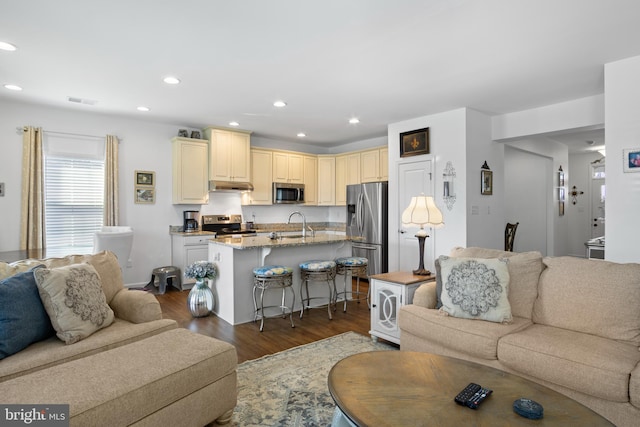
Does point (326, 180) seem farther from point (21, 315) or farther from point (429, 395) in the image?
point (429, 395)

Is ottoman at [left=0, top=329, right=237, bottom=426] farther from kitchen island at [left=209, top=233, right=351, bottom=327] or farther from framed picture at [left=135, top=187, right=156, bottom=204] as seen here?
framed picture at [left=135, top=187, right=156, bottom=204]

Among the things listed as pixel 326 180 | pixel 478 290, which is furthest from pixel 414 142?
pixel 478 290

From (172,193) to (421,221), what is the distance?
4.19m

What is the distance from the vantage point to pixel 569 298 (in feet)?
7.70

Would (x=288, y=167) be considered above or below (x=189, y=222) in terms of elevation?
above

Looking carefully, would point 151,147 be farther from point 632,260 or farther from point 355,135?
point 632,260

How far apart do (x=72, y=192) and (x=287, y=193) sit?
11.2 ft

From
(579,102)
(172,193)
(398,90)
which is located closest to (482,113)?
(579,102)

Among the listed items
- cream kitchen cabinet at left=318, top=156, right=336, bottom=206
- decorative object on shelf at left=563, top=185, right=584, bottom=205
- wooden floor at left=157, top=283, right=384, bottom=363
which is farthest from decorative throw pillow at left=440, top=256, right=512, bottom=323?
decorative object on shelf at left=563, top=185, right=584, bottom=205

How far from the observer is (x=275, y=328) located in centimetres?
366

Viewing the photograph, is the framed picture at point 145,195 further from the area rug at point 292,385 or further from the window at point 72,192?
the area rug at point 292,385

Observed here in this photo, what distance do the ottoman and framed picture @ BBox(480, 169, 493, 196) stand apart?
425 cm

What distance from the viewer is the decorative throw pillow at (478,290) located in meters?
2.41

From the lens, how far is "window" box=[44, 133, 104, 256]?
4.85 m
